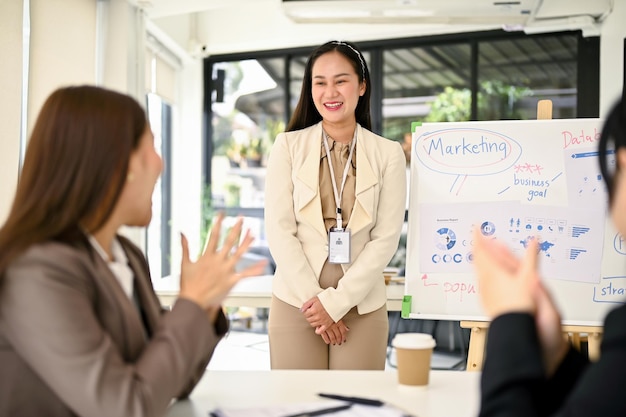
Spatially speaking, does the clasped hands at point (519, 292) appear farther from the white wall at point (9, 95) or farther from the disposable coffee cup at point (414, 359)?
the white wall at point (9, 95)

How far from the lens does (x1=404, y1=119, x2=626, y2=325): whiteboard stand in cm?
265

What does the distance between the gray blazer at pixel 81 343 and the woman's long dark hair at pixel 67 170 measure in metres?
0.04

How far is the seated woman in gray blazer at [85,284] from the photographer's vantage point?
3.52 feet

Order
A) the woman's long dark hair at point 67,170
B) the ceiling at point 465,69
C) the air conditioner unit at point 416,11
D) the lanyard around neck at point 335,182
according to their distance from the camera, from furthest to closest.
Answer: the ceiling at point 465,69, the air conditioner unit at point 416,11, the lanyard around neck at point 335,182, the woman's long dark hair at point 67,170

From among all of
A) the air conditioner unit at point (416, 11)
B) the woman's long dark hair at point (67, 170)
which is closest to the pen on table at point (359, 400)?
the woman's long dark hair at point (67, 170)

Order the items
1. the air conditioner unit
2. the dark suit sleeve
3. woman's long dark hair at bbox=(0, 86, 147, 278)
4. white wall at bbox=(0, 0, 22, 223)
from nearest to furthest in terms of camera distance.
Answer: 1. the dark suit sleeve
2. woman's long dark hair at bbox=(0, 86, 147, 278)
3. white wall at bbox=(0, 0, 22, 223)
4. the air conditioner unit

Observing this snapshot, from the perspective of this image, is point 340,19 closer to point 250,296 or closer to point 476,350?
point 250,296

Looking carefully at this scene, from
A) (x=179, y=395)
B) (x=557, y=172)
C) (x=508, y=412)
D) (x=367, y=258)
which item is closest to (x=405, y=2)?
(x=557, y=172)

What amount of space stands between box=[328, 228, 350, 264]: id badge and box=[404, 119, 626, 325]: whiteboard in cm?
44

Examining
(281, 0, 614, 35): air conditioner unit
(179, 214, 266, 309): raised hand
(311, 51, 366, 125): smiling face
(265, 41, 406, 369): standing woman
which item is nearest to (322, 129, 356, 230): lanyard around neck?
(265, 41, 406, 369): standing woman

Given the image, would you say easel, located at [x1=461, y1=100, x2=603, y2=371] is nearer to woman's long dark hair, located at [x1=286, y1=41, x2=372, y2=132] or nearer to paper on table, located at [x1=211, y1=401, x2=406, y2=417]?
woman's long dark hair, located at [x1=286, y1=41, x2=372, y2=132]

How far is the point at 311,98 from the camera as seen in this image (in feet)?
8.76

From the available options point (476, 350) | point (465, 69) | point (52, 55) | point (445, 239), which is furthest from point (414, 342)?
point (465, 69)

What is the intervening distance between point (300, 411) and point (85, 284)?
49 centimetres
